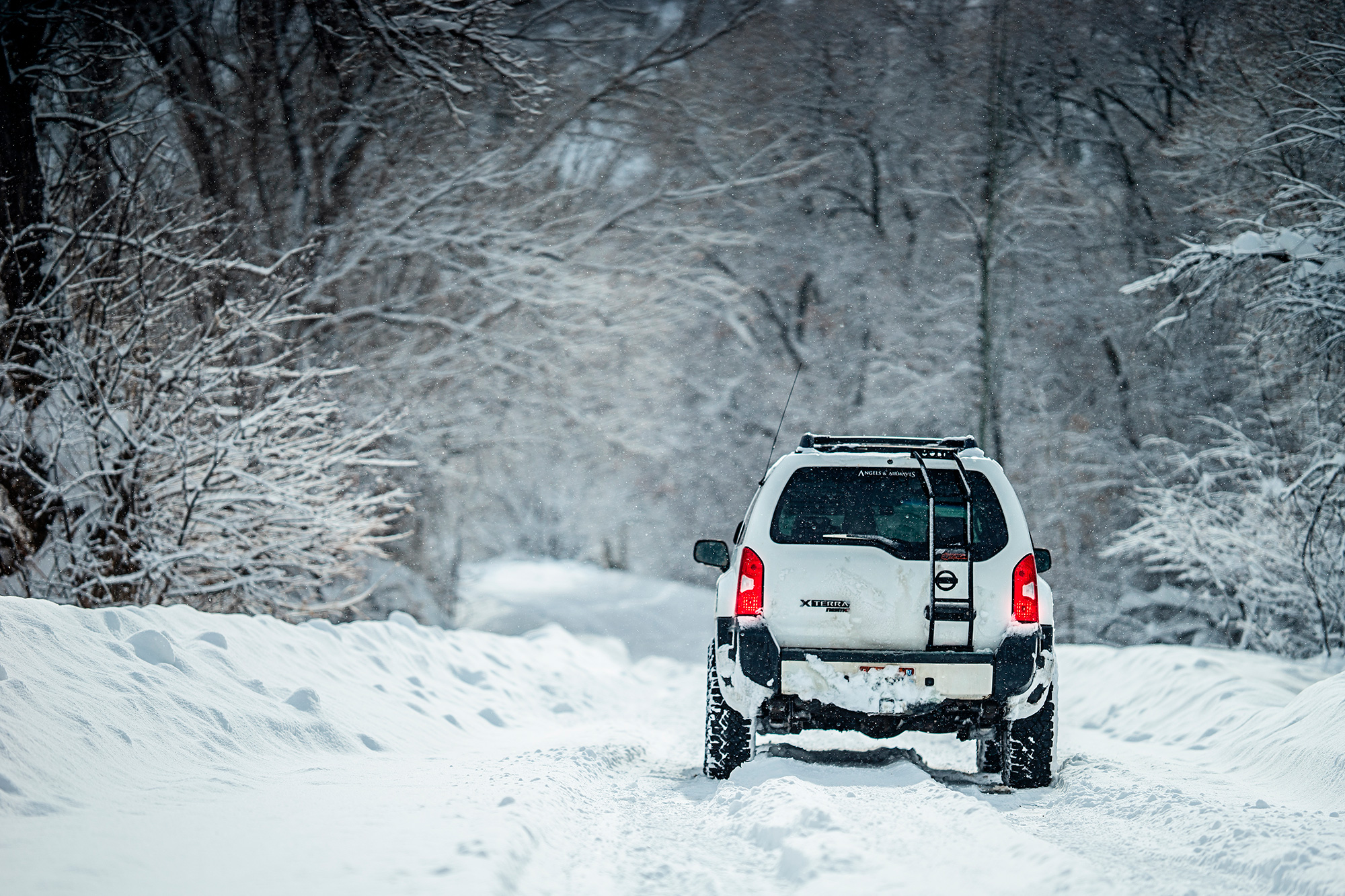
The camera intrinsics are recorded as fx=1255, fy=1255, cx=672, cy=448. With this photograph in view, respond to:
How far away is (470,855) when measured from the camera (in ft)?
14.3

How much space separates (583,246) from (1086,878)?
60.1ft

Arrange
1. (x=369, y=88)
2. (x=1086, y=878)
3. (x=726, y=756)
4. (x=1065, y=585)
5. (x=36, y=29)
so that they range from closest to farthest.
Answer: (x=1086, y=878)
(x=726, y=756)
(x=36, y=29)
(x=369, y=88)
(x=1065, y=585)

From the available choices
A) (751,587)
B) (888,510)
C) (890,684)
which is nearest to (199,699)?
(751,587)

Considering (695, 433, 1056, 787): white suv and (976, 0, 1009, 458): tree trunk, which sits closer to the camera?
(695, 433, 1056, 787): white suv

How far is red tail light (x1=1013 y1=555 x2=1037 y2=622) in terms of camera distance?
676cm

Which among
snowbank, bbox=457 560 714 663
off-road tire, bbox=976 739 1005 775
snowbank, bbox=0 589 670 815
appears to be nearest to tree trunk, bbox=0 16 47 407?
snowbank, bbox=0 589 670 815

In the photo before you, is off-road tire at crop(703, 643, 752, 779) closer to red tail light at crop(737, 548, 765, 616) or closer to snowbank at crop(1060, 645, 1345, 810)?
red tail light at crop(737, 548, 765, 616)

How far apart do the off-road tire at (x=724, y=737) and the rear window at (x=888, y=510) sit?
100 cm

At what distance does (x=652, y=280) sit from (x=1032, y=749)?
642 inches

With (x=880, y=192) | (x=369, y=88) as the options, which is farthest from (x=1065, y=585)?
(x=369, y=88)

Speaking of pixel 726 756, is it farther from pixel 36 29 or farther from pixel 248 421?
pixel 36 29

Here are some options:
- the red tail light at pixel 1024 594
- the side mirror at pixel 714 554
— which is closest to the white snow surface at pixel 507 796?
the red tail light at pixel 1024 594

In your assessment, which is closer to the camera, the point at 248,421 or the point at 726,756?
the point at 726,756

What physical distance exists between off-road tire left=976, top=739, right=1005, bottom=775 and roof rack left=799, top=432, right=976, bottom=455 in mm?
1694
